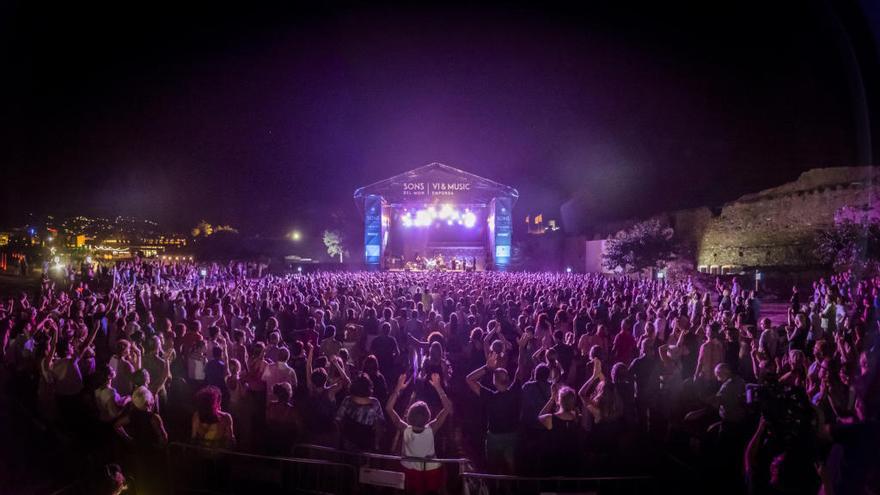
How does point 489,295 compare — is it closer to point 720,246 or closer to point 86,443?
point 86,443

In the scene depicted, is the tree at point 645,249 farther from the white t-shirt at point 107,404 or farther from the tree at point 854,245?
the white t-shirt at point 107,404

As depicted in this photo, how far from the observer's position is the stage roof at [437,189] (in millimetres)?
33844

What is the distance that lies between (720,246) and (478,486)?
97.4 feet

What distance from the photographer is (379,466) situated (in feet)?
15.5

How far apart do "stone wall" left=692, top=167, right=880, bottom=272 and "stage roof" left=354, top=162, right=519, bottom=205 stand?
41.3 ft

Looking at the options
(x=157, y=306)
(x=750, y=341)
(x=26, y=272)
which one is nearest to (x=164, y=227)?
(x=26, y=272)

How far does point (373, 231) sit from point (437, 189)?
17.0ft

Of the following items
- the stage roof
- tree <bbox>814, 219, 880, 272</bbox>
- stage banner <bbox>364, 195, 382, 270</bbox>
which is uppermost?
the stage roof

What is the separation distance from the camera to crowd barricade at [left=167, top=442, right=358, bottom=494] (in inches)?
156

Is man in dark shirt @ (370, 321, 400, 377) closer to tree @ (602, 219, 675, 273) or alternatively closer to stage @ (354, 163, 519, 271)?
tree @ (602, 219, 675, 273)

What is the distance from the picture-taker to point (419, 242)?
140ft

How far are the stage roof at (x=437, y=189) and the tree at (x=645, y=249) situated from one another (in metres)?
10.8

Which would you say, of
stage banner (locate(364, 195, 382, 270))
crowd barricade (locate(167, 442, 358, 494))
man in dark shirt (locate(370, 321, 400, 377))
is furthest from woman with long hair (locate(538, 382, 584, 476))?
stage banner (locate(364, 195, 382, 270))

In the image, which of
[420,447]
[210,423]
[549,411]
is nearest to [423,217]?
[549,411]
